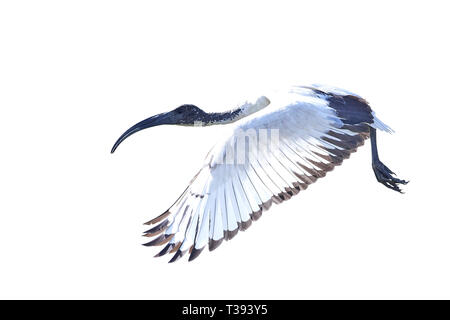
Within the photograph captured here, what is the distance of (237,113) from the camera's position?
779cm

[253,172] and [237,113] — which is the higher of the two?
[237,113]

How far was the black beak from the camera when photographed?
7.62 metres

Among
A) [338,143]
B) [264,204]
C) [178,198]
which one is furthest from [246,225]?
[338,143]

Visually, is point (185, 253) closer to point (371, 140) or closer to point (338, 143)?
point (338, 143)

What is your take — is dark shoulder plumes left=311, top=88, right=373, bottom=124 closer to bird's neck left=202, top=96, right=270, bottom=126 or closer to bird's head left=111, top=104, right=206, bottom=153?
bird's neck left=202, top=96, right=270, bottom=126

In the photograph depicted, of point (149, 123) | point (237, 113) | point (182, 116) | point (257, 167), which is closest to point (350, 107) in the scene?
point (237, 113)

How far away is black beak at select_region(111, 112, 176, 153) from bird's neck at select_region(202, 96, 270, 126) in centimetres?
36

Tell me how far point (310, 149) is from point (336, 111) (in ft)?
1.78

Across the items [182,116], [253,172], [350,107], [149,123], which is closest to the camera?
[253,172]

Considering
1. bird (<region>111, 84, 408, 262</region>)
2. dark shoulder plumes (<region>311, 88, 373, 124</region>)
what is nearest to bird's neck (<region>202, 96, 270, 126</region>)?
bird (<region>111, 84, 408, 262</region>)

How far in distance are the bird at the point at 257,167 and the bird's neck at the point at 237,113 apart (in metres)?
0.34

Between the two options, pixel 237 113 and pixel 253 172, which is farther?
pixel 237 113

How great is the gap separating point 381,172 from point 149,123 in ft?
7.92

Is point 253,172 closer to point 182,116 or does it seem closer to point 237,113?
point 237,113
